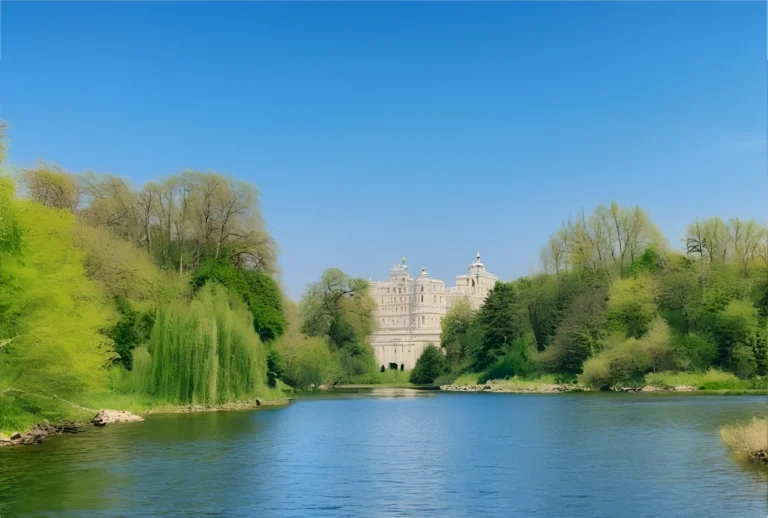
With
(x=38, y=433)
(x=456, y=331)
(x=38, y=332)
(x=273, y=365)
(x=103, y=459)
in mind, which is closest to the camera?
(x=103, y=459)

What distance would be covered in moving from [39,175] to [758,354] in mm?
46656

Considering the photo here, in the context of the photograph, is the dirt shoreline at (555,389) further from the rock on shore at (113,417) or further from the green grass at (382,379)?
the rock on shore at (113,417)

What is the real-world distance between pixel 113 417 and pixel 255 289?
1907 cm

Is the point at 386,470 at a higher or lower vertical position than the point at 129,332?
lower

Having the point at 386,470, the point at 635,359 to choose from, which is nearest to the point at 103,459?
the point at 386,470

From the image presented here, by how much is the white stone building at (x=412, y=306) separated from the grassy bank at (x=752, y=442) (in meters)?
114

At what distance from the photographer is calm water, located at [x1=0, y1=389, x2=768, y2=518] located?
1499cm

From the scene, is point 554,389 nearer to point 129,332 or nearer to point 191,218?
point 191,218

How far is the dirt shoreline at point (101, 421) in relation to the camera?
2366 cm

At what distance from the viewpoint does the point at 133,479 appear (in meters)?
17.9

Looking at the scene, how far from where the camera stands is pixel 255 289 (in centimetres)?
4969

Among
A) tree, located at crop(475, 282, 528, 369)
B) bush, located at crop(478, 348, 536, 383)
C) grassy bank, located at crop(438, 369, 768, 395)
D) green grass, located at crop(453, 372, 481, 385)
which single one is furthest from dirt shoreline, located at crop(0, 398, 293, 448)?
green grass, located at crop(453, 372, 481, 385)

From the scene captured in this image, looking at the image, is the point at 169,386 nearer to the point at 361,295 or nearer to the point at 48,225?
the point at 48,225

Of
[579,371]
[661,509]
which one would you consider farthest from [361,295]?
[661,509]
